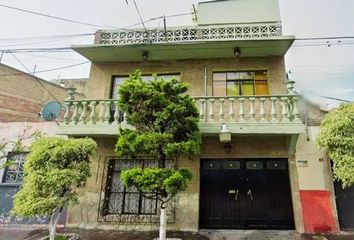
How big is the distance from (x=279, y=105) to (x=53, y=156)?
6.59m

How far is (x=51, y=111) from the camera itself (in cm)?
930

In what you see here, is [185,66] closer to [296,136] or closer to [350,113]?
[296,136]

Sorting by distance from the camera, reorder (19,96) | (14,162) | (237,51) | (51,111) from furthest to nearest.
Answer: (19,96) → (51,111) → (237,51) → (14,162)

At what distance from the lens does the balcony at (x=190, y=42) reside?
816 centimetres

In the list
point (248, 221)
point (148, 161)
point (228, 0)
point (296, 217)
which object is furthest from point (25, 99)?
point (296, 217)

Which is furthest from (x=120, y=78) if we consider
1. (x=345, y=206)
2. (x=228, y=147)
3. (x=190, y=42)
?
(x=345, y=206)

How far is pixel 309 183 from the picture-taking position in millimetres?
7547

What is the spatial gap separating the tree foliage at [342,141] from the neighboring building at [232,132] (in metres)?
0.76

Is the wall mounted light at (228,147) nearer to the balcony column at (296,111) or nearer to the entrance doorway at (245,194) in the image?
the entrance doorway at (245,194)

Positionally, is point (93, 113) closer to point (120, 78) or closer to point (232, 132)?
point (120, 78)

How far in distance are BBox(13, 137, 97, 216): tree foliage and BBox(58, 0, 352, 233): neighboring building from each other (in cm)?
189

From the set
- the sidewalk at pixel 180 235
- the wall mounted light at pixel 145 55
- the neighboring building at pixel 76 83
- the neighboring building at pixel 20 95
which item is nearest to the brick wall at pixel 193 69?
the wall mounted light at pixel 145 55

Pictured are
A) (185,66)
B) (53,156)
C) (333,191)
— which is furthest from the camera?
(185,66)

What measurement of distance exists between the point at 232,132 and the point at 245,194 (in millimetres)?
2150
